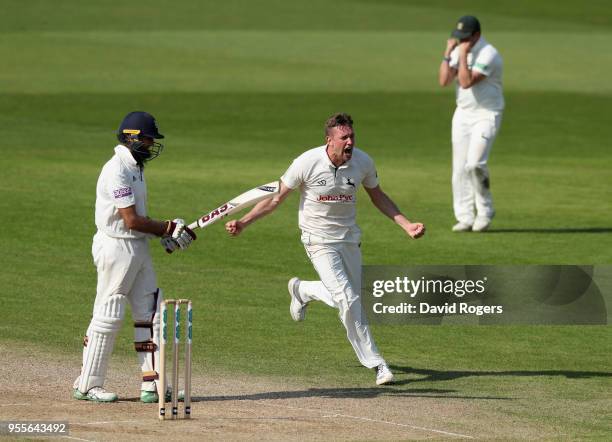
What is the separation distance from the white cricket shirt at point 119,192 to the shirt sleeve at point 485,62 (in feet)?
31.5

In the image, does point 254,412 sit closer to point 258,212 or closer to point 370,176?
point 258,212

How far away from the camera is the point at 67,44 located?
4856cm

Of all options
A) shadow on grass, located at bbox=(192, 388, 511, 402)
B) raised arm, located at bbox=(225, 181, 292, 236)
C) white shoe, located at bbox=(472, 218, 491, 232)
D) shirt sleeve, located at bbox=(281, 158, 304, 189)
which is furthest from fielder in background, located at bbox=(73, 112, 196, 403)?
white shoe, located at bbox=(472, 218, 491, 232)

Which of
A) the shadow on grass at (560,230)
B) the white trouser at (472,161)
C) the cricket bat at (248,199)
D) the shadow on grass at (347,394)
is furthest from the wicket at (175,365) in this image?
the shadow on grass at (560,230)

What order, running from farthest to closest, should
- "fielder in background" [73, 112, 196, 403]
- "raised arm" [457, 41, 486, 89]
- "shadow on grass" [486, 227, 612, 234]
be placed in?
"shadow on grass" [486, 227, 612, 234], "raised arm" [457, 41, 486, 89], "fielder in background" [73, 112, 196, 403]

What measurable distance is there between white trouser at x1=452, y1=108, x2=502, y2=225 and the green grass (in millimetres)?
557

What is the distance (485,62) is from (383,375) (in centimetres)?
887

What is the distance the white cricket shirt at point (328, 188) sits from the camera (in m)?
12.8

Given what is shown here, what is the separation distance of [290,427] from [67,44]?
39195 millimetres

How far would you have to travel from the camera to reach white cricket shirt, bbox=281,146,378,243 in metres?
12.8

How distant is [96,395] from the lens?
11.6 metres

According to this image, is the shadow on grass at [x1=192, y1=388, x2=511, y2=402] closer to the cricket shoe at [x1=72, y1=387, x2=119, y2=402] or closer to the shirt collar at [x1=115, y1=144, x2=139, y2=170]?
the cricket shoe at [x1=72, y1=387, x2=119, y2=402]

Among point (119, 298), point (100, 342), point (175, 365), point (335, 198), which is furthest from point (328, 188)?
point (175, 365)

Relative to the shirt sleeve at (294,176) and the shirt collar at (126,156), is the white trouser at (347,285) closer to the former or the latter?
the shirt sleeve at (294,176)
